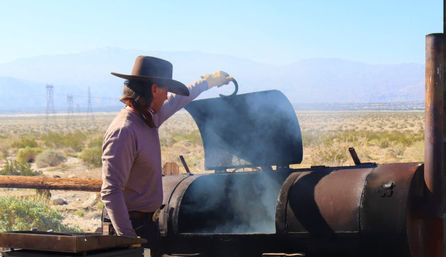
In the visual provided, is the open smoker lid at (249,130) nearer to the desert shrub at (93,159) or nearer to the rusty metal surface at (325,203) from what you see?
the rusty metal surface at (325,203)

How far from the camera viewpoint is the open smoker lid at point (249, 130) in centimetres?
530

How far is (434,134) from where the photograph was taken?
4051 millimetres

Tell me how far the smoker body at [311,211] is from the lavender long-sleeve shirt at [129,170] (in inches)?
49.0

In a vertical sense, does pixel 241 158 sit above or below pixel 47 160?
above

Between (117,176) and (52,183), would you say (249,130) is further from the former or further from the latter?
(52,183)

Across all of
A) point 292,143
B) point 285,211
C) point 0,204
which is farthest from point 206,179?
point 0,204

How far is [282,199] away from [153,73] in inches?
58.8

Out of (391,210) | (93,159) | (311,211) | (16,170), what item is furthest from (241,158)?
(93,159)

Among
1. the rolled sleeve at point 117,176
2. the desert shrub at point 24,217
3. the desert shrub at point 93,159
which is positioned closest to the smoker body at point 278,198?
the rolled sleeve at point 117,176

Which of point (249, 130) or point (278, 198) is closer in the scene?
point (278, 198)

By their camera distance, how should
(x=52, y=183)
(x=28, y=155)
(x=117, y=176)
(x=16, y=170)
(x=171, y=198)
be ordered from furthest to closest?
(x=28, y=155), (x=16, y=170), (x=52, y=183), (x=171, y=198), (x=117, y=176)

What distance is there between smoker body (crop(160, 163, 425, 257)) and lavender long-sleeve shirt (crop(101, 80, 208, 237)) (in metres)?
1.24

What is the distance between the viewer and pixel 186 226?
5.26 metres

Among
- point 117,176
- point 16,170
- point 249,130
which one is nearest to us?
point 117,176
